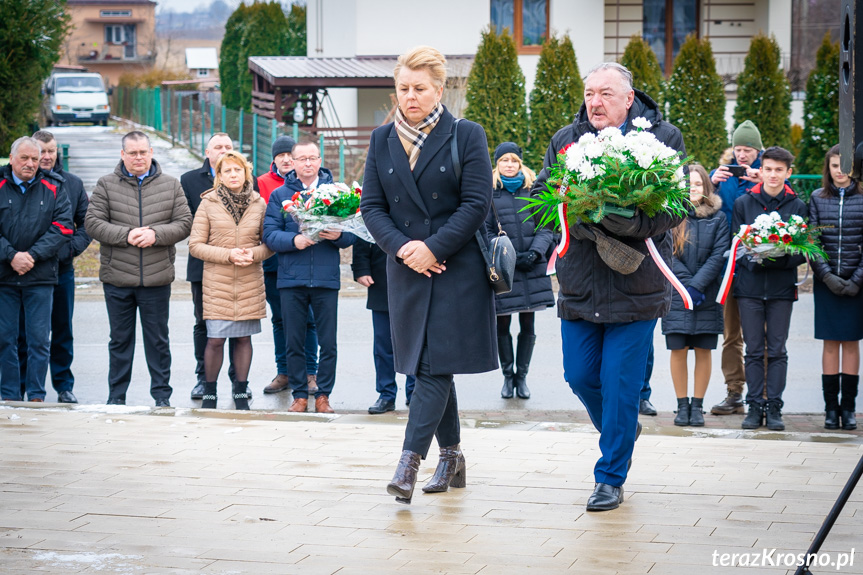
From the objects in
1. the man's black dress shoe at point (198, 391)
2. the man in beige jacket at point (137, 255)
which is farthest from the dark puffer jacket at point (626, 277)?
the man's black dress shoe at point (198, 391)

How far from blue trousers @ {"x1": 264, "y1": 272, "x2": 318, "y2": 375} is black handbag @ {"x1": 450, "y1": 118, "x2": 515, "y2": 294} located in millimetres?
4438

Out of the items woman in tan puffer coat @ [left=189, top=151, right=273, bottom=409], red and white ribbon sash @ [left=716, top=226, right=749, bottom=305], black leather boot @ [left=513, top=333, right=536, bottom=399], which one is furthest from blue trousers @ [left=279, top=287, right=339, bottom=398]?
red and white ribbon sash @ [left=716, top=226, right=749, bottom=305]

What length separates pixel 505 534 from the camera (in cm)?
474

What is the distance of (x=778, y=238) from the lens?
310 inches

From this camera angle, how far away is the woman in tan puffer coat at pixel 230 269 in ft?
27.6

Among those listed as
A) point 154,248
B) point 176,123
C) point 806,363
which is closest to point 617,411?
point 154,248

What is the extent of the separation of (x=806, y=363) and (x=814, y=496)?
578 centimetres

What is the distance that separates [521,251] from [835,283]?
8.67ft

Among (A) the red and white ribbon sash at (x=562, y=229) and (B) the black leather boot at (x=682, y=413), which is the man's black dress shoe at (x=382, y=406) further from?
(A) the red and white ribbon sash at (x=562, y=229)

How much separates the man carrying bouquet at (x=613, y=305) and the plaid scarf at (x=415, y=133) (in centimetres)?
79

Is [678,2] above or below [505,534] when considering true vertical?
above

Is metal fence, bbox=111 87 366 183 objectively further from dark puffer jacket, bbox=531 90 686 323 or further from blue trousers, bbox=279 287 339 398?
dark puffer jacket, bbox=531 90 686 323

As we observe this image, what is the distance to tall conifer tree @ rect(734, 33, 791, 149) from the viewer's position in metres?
20.2

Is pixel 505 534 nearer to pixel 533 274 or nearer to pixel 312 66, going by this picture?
pixel 533 274
